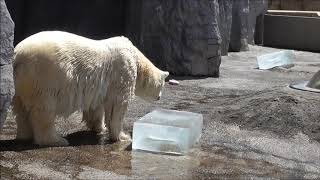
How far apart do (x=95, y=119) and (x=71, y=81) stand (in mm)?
925

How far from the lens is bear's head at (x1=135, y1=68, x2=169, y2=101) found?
5.89 meters

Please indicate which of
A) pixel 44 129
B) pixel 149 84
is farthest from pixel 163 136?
pixel 44 129

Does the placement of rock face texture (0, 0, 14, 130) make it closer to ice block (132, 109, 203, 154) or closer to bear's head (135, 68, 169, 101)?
ice block (132, 109, 203, 154)

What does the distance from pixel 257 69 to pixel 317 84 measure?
4509mm

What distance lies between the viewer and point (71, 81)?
507 cm

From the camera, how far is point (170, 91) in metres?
8.80

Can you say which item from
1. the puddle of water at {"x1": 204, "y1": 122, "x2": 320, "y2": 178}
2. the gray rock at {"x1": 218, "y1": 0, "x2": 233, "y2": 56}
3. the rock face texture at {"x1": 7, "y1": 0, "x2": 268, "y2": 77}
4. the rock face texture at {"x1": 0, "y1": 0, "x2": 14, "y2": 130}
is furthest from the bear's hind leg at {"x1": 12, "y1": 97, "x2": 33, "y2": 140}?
the gray rock at {"x1": 218, "y1": 0, "x2": 233, "y2": 56}

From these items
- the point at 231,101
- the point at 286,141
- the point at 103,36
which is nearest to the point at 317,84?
the point at 231,101

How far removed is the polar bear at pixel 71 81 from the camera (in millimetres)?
4910

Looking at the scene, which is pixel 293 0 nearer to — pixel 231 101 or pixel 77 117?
pixel 231 101

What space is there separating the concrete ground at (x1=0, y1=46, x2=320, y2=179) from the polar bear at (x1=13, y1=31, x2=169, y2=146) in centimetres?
20

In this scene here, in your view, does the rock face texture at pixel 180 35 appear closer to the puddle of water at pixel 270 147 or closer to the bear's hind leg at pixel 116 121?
the puddle of water at pixel 270 147

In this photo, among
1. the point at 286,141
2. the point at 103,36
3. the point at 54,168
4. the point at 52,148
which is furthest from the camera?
the point at 103,36

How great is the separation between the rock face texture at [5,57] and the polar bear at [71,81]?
34.6 inches
